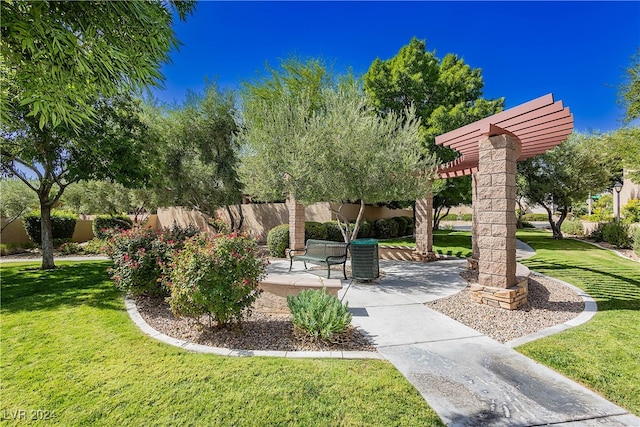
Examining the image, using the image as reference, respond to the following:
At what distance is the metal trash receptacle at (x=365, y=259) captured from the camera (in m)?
6.87

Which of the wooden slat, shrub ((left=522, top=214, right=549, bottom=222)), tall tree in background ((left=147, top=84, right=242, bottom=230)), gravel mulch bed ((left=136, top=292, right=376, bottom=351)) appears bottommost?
gravel mulch bed ((left=136, top=292, right=376, bottom=351))

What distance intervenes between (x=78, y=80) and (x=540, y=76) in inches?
573

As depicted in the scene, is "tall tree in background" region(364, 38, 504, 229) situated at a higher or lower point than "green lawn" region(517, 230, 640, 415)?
higher

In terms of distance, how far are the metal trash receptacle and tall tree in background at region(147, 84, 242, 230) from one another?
7.06 meters

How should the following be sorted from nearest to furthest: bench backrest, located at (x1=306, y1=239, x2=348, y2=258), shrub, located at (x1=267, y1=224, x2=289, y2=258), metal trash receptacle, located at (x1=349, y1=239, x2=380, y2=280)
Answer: metal trash receptacle, located at (x1=349, y1=239, x2=380, y2=280)
bench backrest, located at (x1=306, y1=239, x2=348, y2=258)
shrub, located at (x1=267, y1=224, x2=289, y2=258)

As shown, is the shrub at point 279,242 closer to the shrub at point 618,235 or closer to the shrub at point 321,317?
the shrub at point 321,317

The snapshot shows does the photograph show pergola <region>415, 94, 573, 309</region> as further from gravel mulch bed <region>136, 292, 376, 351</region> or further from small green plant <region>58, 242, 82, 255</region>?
small green plant <region>58, 242, 82, 255</region>

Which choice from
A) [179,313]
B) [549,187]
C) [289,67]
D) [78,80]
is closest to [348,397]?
[179,313]

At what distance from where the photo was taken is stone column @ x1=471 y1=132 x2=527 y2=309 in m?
5.08

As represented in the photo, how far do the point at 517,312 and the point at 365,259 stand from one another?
3027 mm

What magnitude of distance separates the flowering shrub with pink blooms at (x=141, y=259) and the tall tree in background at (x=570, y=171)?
17.8 metres

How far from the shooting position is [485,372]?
3135 mm

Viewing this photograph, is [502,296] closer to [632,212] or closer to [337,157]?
[337,157]

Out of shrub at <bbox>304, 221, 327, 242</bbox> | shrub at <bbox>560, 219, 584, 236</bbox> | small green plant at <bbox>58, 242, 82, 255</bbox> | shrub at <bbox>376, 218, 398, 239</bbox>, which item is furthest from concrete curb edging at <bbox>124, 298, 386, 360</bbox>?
shrub at <bbox>560, 219, 584, 236</bbox>
